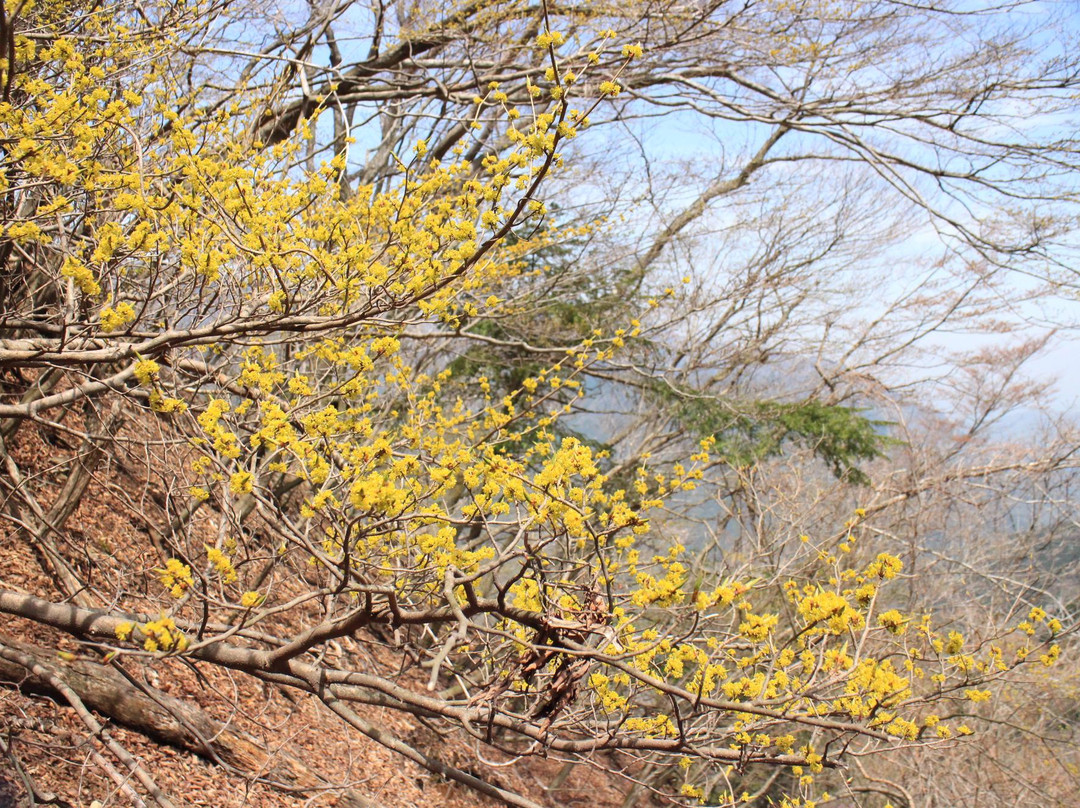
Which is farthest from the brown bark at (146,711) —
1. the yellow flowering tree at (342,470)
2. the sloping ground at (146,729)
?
the yellow flowering tree at (342,470)

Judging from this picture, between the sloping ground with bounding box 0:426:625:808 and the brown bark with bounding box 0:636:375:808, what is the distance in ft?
0.03

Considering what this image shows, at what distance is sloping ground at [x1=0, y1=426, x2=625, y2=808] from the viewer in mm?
3520

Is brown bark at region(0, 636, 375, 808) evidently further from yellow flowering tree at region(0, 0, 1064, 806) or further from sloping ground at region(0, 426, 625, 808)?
yellow flowering tree at region(0, 0, 1064, 806)

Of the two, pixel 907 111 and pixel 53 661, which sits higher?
pixel 907 111

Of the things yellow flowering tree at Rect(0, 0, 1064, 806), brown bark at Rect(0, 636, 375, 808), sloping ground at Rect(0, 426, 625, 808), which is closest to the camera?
yellow flowering tree at Rect(0, 0, 1064, 806)

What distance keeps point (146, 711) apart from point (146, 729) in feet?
0.53

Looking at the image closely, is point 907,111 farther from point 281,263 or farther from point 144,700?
point 144,700

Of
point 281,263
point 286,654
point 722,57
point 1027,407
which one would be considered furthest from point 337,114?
point 1027,407

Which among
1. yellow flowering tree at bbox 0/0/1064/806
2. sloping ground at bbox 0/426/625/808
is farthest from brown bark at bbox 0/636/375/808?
Answer: yellow flowering tree at bbox 0/0/1064/806

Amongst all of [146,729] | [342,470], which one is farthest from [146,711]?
[342,470]

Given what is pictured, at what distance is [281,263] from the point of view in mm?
2977

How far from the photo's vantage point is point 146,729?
4.20 meters

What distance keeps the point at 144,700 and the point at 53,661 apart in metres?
0.54

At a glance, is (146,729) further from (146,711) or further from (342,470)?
(342,470)
